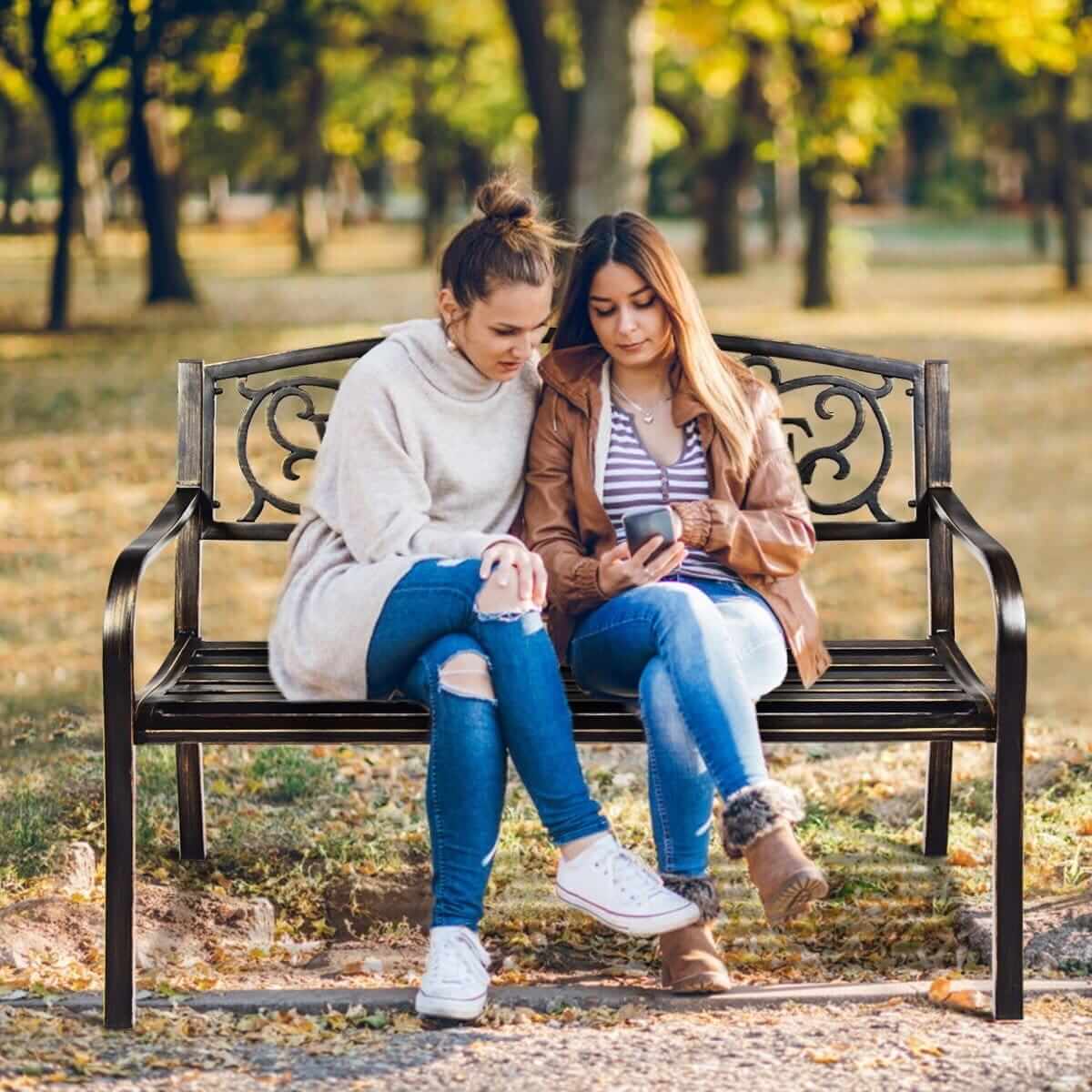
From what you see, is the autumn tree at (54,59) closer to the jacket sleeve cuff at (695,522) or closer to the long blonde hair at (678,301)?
the long blonde hair at (678,301)

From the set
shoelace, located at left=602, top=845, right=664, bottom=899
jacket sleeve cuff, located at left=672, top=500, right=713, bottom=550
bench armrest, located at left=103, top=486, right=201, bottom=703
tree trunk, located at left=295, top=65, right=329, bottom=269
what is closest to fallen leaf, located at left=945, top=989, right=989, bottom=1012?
shoelace, located at left=602, top=845, right=664, bottom=899

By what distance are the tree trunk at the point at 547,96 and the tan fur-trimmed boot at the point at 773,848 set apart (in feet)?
43.3

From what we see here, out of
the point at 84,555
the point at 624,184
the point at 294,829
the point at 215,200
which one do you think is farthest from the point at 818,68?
the point at 215,200

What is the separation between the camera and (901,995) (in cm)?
398

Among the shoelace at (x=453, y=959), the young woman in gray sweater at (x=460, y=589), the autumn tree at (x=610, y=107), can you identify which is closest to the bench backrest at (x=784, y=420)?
the young woman in gray sweater at (x=460, y=589)

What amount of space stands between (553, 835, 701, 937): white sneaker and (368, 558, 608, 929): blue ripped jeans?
6cm

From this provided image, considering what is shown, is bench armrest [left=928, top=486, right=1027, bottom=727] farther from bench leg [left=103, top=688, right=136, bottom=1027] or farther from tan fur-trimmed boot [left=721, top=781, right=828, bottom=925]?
bench leg [left=103, top=688, right=136, bottom=1027]

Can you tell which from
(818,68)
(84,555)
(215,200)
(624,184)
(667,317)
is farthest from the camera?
(215,200)

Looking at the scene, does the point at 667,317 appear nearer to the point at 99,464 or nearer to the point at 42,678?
the point at 42,678

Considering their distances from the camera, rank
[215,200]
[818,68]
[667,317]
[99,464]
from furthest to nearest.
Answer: [215,200] → [818,68] → [99,464] → [667,317]

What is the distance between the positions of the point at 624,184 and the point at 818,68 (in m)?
7.53

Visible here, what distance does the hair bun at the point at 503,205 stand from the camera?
4.22 meters

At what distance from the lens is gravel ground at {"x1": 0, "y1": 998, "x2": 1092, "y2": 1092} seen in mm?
3574

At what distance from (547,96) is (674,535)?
13.6m
